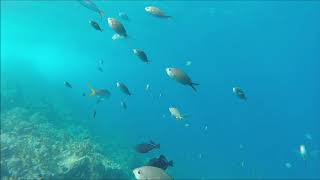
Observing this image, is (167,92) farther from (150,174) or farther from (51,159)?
(150,174)

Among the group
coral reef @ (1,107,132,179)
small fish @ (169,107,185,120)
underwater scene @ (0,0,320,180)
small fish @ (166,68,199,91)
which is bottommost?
underwater scene @ (0,0,320,180)

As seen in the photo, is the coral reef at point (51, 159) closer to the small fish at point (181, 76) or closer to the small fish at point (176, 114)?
the small fish at point (176, 114)

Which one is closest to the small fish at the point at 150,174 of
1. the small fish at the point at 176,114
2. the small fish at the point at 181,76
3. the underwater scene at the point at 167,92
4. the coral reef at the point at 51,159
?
the underwater scene at the point at 167,92

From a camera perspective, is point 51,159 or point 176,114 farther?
point 51,159

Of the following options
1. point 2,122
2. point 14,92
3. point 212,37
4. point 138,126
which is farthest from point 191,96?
point 2,122

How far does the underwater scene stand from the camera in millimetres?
13469

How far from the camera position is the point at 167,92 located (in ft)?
341

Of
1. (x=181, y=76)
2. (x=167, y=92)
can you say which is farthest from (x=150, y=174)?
(x=167, y=92)

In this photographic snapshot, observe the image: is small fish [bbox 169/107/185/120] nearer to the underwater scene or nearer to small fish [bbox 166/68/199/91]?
the underwater scene

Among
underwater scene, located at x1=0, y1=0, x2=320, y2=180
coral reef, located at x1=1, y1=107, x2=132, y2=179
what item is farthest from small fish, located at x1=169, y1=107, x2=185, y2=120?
coral reef, located at x1=1, y1=107, x2=132, y2=179

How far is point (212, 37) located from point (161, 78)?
44.5 m

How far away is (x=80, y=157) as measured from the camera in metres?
13.5

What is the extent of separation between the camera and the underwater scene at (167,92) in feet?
44.2

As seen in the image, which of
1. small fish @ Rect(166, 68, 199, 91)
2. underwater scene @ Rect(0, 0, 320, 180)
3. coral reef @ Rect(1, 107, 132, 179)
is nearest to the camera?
small fish @ Rect(166, 68, 199, 91)
